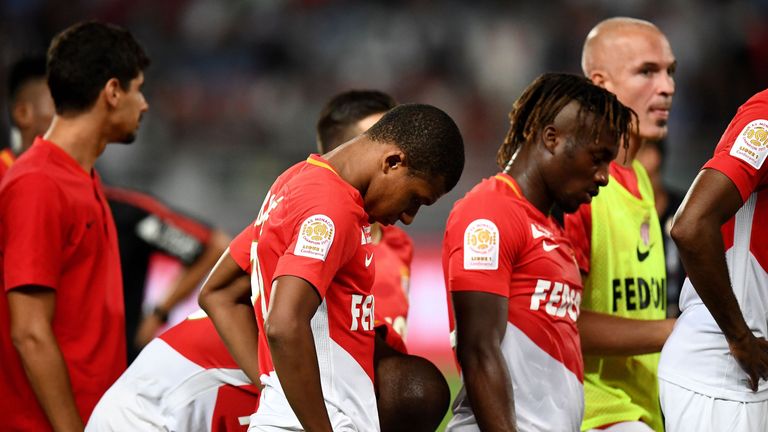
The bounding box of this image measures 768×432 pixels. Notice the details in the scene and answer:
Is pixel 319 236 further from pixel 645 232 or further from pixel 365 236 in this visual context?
pixel 645 232

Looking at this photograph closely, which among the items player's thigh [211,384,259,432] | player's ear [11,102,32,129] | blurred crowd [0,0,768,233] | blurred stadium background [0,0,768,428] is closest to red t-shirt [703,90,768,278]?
player's thigh [211,384,259,432]

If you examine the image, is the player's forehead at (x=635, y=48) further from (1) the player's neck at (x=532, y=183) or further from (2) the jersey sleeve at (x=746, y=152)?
(2) the jersey sleeve at (x=746, y=152)

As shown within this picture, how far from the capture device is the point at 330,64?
1236cm

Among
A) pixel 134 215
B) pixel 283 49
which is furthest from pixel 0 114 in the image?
pixel 134 215

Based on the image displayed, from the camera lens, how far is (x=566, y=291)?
134 inches

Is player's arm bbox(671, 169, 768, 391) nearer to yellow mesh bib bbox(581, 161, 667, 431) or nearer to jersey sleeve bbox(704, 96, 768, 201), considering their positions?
jersey sleeve bbox(704, 96, 768, 201)

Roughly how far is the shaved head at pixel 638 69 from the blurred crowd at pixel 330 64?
688cm

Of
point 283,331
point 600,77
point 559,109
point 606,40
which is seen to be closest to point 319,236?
point 283,331

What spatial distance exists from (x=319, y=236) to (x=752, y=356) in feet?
4.65

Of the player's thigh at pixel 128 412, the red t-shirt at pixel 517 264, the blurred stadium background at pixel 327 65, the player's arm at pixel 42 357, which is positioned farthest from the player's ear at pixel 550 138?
the blurred stadium background at pixel 327 65

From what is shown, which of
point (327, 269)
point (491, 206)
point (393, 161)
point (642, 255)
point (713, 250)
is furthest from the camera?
point (642, 255)

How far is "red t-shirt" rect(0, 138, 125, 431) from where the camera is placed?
11.8 feet

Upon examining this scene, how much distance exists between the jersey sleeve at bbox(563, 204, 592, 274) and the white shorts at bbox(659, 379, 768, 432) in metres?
0.69

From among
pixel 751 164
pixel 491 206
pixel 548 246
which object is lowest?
pixel 548 246
